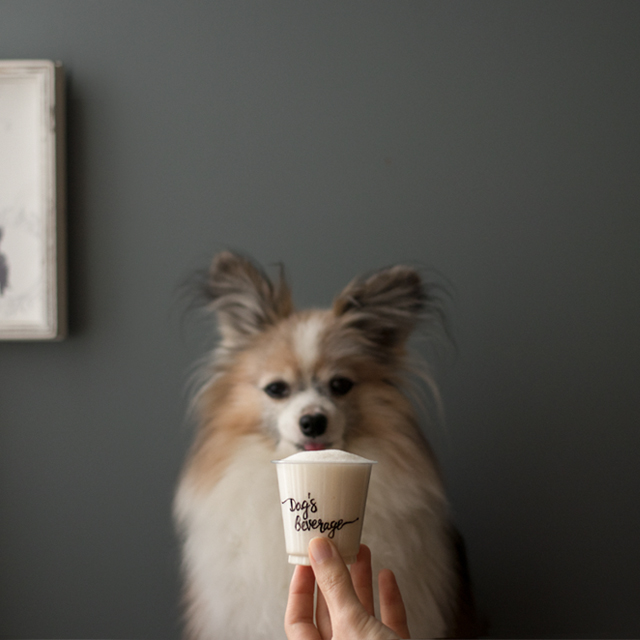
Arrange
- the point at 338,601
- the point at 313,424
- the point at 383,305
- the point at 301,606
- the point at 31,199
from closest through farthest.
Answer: the point at 338,601, the point at 301,606, the point at 313,424, the point at 383,305, the point at 31,199

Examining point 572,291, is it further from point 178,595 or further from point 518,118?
point 178,595

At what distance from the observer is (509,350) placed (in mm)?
1719

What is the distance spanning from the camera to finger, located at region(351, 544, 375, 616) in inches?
43.6

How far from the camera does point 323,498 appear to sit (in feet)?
3.11

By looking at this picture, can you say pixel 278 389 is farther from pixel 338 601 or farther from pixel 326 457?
Answer: pixel 338 601

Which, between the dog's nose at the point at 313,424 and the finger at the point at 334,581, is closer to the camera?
the finger at the point at 334,581

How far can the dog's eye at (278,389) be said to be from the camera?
149 cm

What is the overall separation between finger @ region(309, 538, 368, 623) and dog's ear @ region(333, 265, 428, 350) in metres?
0.75

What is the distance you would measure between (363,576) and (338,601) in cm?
29

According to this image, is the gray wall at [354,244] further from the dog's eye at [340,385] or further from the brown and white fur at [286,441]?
the dog's eye at [340,385]

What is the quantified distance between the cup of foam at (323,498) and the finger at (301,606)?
8 centimetres

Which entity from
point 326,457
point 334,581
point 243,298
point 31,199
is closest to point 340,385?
point 243,298

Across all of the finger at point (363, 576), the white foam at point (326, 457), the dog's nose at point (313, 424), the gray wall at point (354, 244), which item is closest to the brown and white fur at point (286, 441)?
the dog's nose at point (313, 424)

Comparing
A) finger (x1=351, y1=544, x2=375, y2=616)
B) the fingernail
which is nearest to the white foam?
the fingernail
